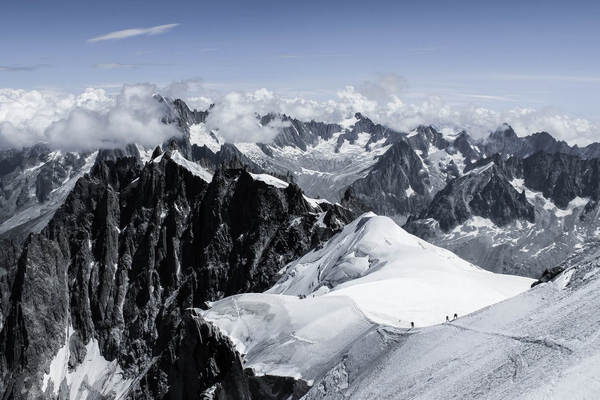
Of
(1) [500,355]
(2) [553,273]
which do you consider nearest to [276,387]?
(1) [500,355]

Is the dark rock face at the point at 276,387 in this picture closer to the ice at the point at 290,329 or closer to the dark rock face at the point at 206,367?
the ice at the point at 290,329

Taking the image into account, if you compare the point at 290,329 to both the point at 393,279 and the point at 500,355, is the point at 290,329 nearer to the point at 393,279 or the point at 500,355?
the point at 393,279

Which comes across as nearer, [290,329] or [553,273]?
[553,273]

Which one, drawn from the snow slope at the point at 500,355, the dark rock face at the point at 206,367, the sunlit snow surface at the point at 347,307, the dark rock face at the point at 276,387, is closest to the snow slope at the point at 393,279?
the sunlit snow surface at the point at 347,307

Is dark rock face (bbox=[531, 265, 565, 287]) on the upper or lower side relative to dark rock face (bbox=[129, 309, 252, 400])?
upper

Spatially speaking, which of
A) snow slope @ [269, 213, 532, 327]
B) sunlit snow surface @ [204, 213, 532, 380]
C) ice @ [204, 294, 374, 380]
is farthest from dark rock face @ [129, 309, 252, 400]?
snow slope @ [269, 213, 532, 327]

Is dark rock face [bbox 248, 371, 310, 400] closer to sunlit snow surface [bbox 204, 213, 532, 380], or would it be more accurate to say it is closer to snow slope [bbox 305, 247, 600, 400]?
sunlit snow surface [bbox 204, 213, 532, 380]

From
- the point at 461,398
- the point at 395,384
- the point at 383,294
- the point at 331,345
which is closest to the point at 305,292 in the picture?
the point at 383,294

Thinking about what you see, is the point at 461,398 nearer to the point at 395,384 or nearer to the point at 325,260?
the point at 395,384
